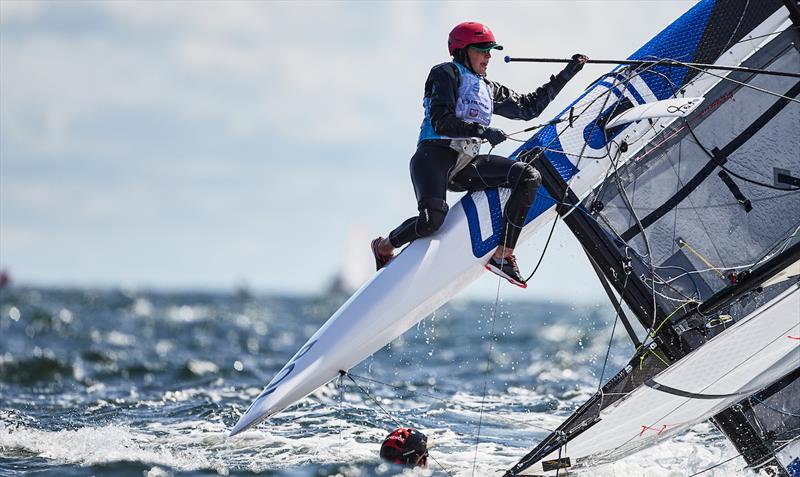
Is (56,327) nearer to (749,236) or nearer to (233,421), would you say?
(233,421)

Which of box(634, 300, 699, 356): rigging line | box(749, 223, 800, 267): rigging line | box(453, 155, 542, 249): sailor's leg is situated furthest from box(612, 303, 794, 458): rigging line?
box(453, 155, 542, 249): sailor's leg

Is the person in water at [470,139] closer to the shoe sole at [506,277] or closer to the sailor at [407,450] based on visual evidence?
the shoe sole at [506,277]

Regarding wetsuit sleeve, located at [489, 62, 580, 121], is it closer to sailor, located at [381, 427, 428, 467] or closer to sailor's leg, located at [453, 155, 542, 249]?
sailor's leg, located at [453, 155, 542, 249]

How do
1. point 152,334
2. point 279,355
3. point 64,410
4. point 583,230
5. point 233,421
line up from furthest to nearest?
point 152,334 < point 279,355 < point 64,410 < point 233,421 < point 583,230

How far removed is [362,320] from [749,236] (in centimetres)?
224

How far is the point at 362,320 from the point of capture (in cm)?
538

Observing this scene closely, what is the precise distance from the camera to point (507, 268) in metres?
5.35

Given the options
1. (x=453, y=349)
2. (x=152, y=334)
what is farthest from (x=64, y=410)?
(x=152, y=334)

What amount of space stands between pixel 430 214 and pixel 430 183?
0.18 m

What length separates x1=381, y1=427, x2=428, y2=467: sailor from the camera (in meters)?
5.57

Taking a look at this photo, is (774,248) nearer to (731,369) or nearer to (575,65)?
(731,369)

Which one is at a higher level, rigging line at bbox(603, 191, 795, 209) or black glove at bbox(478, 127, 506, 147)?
black glove at bbox(478, 127, 506, 147)

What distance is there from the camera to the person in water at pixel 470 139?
511 cm

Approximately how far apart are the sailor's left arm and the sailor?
2.00 metres
